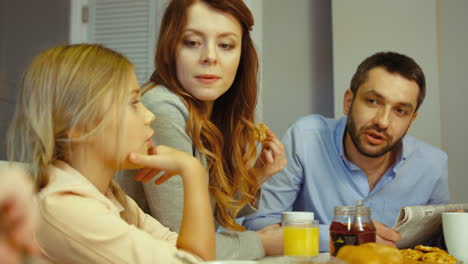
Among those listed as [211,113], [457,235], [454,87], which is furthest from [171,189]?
[454,87]

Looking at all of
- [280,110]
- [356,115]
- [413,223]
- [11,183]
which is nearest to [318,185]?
[356,115]

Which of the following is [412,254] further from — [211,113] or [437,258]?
[211,113]

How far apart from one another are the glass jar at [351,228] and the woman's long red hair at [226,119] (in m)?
0.40

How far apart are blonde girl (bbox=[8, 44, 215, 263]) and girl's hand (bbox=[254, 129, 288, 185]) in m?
0.53

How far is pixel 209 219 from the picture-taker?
81cm

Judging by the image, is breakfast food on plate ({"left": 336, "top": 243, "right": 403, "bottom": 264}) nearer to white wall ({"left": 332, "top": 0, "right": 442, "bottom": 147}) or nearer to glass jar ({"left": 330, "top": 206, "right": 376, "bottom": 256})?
glass jar ({"left": 330, "top": 206, "right": 376, "bottom": 256})

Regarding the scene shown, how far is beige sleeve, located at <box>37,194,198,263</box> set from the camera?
665 mm

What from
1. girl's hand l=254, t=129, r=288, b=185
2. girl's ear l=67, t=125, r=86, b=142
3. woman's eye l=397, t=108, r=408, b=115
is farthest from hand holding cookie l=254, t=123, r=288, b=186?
girl's ear l=67, t=125, r=86, b=142

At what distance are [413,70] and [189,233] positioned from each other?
123cm

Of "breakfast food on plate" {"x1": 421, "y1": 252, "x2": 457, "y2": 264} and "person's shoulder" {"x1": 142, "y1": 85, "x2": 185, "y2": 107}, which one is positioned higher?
"person's shoulder" {"x1": 142, "y1": 85, "x2": 185, "y2": 107}

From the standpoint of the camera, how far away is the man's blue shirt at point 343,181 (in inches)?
68.7

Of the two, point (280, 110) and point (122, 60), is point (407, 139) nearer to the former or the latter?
point (280, 110)

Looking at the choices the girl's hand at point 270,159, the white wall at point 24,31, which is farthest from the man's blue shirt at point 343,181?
the white wall at point 24,31

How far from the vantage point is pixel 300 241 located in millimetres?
856
